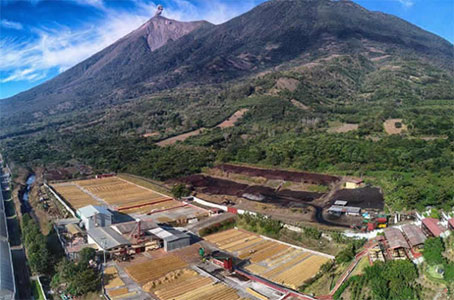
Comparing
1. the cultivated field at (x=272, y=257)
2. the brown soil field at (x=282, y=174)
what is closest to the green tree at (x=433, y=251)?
the cultivated field at (x=272, y=257)

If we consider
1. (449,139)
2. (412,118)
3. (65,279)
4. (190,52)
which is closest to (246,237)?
(65,279)

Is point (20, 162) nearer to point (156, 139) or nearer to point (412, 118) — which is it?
point (156, 139)

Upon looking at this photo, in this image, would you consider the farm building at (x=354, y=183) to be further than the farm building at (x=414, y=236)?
Yes

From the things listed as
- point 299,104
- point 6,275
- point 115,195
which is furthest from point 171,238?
point 299,104

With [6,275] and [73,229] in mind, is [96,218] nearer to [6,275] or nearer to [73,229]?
[73,229]

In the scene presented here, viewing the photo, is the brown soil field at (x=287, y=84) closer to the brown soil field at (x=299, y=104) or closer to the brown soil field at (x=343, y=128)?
the brown soil field at (x=299, y=104)

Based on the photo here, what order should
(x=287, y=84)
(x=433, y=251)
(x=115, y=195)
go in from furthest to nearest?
(x=287, y=84), (x=115, y=195), (x=433, y=251)
